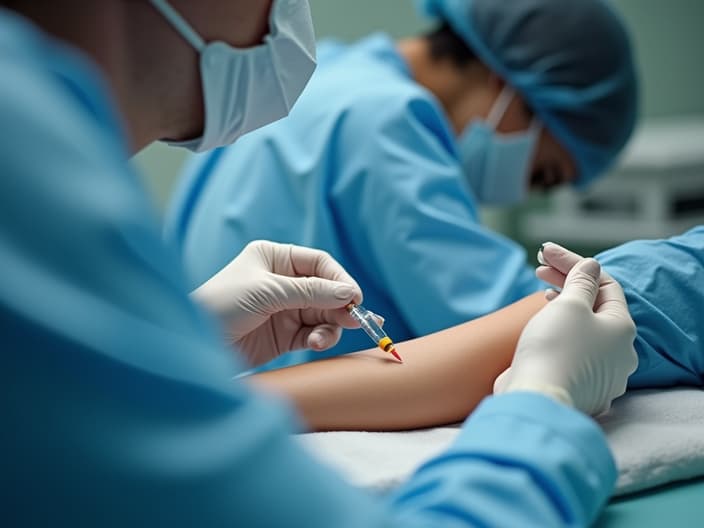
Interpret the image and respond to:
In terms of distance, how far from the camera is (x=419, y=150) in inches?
68.9

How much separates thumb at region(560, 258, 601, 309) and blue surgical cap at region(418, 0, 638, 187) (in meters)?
1.20

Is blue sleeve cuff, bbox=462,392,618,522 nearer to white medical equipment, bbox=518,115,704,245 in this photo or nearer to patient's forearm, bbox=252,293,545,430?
patient's forearm, bbox=252,293,545,430

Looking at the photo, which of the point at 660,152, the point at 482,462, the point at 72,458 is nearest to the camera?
the point at 72,458

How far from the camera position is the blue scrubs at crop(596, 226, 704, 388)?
1.10 meters

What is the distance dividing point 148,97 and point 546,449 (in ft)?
1.46

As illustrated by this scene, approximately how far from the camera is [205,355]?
558mm

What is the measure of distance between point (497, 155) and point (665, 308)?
119cm

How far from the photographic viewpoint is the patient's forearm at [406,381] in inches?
40.6

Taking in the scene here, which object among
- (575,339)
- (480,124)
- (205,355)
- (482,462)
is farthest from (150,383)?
(480,124)

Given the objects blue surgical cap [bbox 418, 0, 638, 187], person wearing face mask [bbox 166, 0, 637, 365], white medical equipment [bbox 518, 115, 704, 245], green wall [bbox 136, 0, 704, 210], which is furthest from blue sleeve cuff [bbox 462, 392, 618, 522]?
green wall [bbox 136, 0, 704, 210]

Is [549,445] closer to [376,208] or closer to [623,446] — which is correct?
[623,446]

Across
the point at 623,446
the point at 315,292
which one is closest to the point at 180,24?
the point at 315,292

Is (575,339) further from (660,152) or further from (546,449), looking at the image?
(660,152)

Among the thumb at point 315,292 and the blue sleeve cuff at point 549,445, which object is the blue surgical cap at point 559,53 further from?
the blue sleeve cuff at point 549,445
